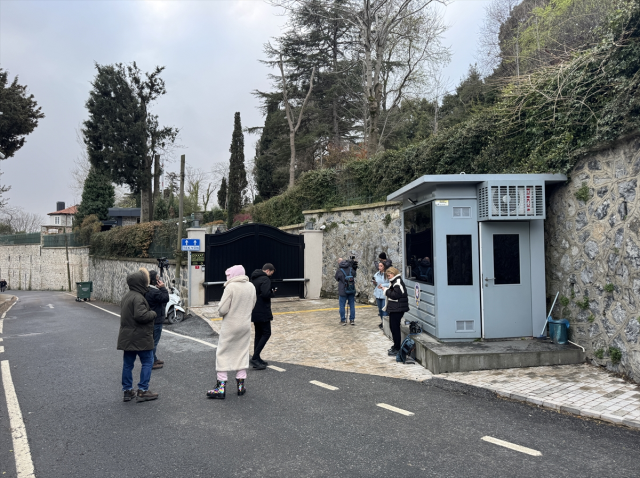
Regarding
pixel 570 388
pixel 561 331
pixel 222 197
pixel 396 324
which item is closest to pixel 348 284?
pixel 396 324

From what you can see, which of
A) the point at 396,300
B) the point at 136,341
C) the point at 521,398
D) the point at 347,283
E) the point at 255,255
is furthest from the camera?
the point at 255,255

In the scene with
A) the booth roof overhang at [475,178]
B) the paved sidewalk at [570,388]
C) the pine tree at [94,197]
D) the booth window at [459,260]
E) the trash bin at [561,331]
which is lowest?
the paved sidewalk at [570,388]

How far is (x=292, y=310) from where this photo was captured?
13867mm

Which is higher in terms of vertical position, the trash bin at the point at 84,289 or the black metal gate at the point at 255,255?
the black metal gate at the point at 255,255

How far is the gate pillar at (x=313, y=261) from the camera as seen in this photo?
654 inches

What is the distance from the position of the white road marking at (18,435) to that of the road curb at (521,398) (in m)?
4.73

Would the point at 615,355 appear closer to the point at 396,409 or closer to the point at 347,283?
the point at 396,409

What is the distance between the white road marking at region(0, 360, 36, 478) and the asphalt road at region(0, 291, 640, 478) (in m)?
0.05

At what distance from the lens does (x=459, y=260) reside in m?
7.52

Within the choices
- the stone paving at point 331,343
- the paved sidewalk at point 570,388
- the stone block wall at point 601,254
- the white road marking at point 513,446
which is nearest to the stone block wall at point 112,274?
the stone paving at point 331,343

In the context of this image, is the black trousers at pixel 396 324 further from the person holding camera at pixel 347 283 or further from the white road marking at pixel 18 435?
the white road marking at pixel 18 435

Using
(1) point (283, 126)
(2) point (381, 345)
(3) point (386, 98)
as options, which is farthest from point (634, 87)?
(1) point (283, 126)

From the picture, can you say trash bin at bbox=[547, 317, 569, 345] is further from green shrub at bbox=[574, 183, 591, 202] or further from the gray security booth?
green shrub at bbox=[574, 183, 591, 202]

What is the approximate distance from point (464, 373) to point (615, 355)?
2041mm
